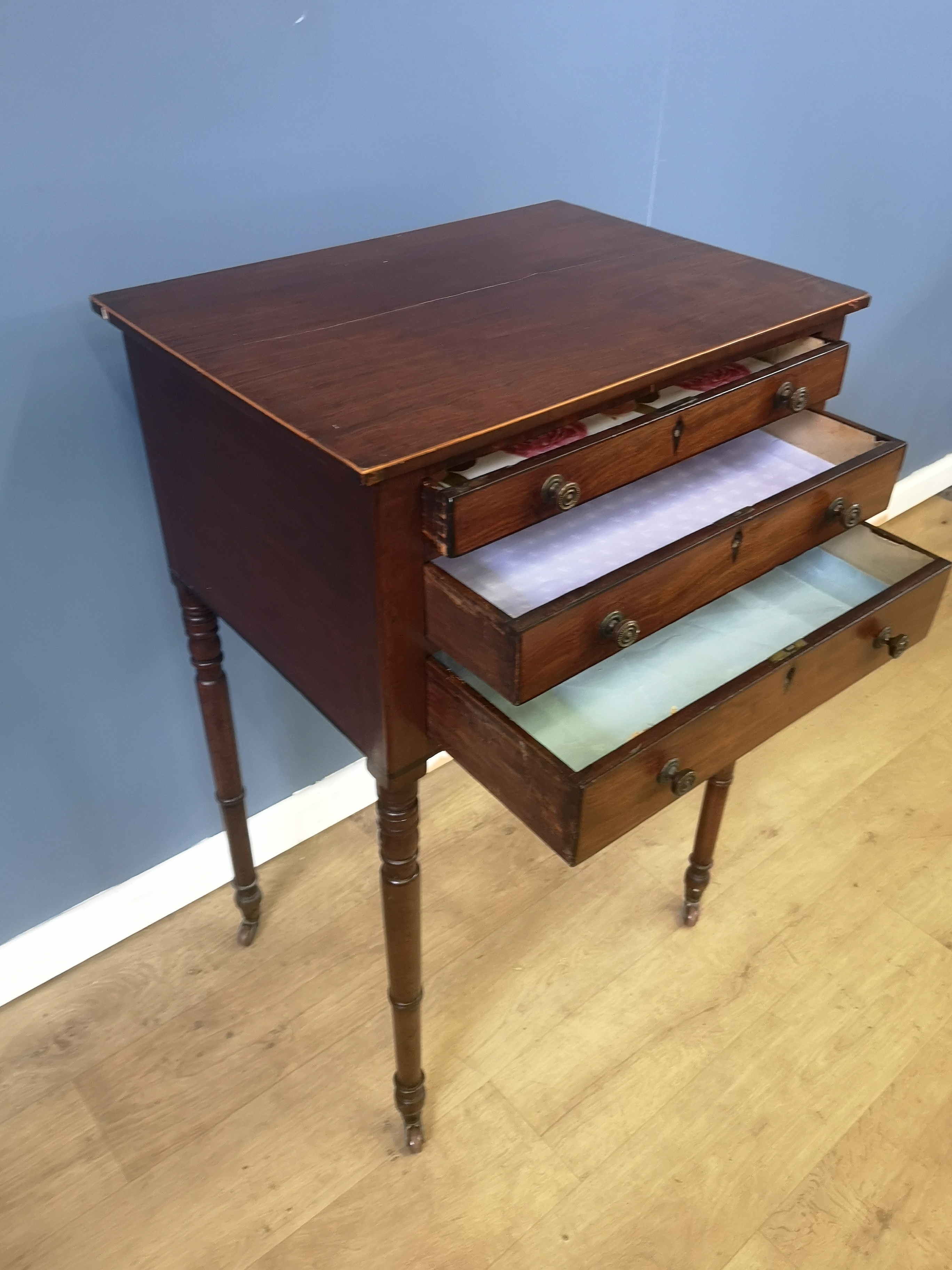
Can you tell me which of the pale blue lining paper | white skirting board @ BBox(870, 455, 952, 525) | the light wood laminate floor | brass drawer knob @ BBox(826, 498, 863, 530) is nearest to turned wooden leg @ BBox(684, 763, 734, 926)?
the light wood laminate floor

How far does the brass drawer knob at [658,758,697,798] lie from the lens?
0.79 metres

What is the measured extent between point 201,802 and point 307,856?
0.72 ft

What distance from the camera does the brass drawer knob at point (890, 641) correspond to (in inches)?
36.4

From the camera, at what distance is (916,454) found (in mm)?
2383

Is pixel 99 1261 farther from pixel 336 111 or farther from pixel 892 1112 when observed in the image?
pixel 336 111

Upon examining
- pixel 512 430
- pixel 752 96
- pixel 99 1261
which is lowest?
pixel 99 1261

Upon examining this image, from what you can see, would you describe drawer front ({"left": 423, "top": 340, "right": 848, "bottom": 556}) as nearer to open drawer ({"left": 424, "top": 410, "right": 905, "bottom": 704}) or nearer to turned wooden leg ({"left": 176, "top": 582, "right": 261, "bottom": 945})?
open drawer ({"left": 424, "top": 410, "right": 905, "bottom": 704})

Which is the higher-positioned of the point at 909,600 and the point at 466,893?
the point at 909,600

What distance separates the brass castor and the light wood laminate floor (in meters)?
0.03

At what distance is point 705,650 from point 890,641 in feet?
0.56

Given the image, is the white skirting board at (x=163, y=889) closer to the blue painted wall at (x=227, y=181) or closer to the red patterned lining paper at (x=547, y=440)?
the blue painted wall at (x=227, y=181)

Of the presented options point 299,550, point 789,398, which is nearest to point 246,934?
point 299,550

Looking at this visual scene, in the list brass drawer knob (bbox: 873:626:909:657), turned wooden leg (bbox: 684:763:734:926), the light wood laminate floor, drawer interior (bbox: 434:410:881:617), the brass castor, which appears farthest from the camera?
the brass castor

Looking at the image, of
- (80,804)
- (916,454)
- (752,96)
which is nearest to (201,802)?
(80,804)
